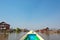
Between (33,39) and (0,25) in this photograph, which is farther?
(0,25)

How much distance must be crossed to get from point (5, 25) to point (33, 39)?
43.9 meters

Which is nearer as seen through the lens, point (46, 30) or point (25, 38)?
point (25, 38)

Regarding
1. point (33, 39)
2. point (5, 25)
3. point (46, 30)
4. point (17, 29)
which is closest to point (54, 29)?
point (46, 30)

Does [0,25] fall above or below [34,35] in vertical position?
above

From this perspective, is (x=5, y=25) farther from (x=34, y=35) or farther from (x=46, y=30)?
(x=34, y=35)

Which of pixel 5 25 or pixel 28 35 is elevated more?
pixel 5 25

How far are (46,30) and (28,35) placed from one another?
54984 mm

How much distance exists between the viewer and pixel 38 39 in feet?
26.0

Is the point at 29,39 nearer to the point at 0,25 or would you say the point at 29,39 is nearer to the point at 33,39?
the point at 33,39

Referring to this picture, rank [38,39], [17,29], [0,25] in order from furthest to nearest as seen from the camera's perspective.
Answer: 1. [17,29]
2. [0,25]
3. [38,39]

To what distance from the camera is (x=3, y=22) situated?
53.1 meters

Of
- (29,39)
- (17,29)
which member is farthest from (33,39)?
(17,29)

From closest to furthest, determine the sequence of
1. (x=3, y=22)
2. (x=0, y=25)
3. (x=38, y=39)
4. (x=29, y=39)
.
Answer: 1. (x=38, y=39)
2. (x=29, y=39)
3. (x=0, y=25)
4. (x=3, y=22)

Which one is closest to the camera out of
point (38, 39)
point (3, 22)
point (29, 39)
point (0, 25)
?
point (38, 39)
